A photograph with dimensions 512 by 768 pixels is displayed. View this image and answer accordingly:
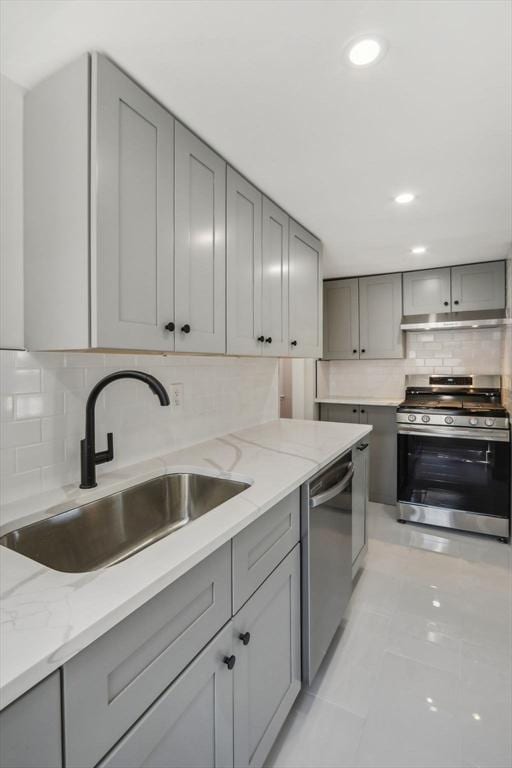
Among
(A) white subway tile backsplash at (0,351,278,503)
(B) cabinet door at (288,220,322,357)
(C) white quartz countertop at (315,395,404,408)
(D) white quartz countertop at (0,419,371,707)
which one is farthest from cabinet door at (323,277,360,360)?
(D) white quartz countertop at (0,419,371,707)

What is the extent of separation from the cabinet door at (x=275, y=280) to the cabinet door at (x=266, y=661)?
1.10m

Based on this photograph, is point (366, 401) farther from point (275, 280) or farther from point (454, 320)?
point (275, 280)

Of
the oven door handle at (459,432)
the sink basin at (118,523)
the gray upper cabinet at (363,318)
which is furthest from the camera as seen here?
the gray upper cabinet at (363,318)

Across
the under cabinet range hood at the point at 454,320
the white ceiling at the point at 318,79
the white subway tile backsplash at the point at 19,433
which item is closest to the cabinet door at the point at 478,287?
the under cabinet range hood at the point at 454,320

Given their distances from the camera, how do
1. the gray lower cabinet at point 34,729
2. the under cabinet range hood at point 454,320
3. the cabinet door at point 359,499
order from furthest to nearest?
1. the under cabinet range hood at point 454,320
2. the cabinet door at point 359,499
3. the gray lower cabinet at point 34,729

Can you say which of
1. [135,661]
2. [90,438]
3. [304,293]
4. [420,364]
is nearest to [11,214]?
[90,438]

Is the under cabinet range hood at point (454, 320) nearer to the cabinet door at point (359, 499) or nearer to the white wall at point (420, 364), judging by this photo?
the white wall at point (420, 364)

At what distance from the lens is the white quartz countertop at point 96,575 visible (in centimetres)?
57

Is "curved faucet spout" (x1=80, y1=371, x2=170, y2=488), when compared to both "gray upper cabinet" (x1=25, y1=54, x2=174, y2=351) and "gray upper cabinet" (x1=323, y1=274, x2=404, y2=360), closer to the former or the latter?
"gray upper cabinet" (x1=25, y1=54, x2=174, y2=351)

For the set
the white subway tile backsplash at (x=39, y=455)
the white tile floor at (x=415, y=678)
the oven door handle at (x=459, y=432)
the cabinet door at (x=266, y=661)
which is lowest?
the white tile floor at (x=415, y=678)

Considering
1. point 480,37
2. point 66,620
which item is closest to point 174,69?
point 480,37

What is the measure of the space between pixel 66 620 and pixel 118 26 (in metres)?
1.38

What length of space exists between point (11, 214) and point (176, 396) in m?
0.98

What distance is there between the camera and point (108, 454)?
4.72 feet
